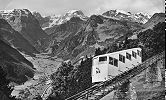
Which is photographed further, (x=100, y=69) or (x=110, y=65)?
(x=100, y=69)

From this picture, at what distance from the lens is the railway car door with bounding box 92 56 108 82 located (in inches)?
2180

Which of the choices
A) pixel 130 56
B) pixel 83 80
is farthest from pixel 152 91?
pixel 83 80

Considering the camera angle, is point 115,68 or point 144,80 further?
point 115,68

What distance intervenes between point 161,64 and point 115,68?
2321 cm

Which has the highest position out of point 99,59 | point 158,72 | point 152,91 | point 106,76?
point 99,59

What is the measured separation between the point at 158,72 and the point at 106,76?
24357 millimetres

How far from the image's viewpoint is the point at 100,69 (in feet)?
185

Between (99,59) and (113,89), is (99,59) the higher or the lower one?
the higher one

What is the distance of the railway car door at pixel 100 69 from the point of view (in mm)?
55375

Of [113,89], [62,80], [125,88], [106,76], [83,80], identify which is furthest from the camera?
[62,80]

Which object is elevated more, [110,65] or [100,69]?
[110,65]

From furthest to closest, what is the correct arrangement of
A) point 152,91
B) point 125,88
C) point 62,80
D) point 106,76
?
1. point 62,80
2. point 106,76
3. point 125,88
4. point 152,91

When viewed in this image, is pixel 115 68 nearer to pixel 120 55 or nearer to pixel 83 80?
pixel 120 55

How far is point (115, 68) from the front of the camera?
185ft
